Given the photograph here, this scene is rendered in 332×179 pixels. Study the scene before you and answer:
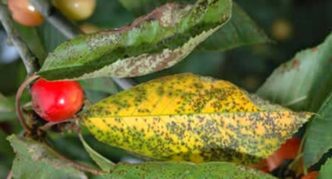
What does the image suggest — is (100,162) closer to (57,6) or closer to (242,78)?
(57,6)

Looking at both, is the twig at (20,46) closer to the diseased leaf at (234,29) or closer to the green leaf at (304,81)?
the diseased leaf at (234,29)

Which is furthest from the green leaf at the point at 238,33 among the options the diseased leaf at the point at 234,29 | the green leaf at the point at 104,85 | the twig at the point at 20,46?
the twig at the point at 20,46

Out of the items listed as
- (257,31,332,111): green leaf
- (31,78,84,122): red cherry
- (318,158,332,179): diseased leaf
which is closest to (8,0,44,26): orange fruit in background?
(31,78,84,122): red cherry

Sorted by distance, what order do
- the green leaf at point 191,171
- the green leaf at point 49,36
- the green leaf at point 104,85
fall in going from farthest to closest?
the green leaf at point 49,36 < the green leaf at point 104,85 < the green leaf at point 191,171

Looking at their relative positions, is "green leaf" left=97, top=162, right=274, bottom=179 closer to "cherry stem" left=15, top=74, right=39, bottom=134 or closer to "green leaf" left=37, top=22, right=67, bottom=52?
"cherry stem" left=15, top=74, right=39, bottom=134

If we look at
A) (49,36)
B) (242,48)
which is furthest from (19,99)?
(242,48)
